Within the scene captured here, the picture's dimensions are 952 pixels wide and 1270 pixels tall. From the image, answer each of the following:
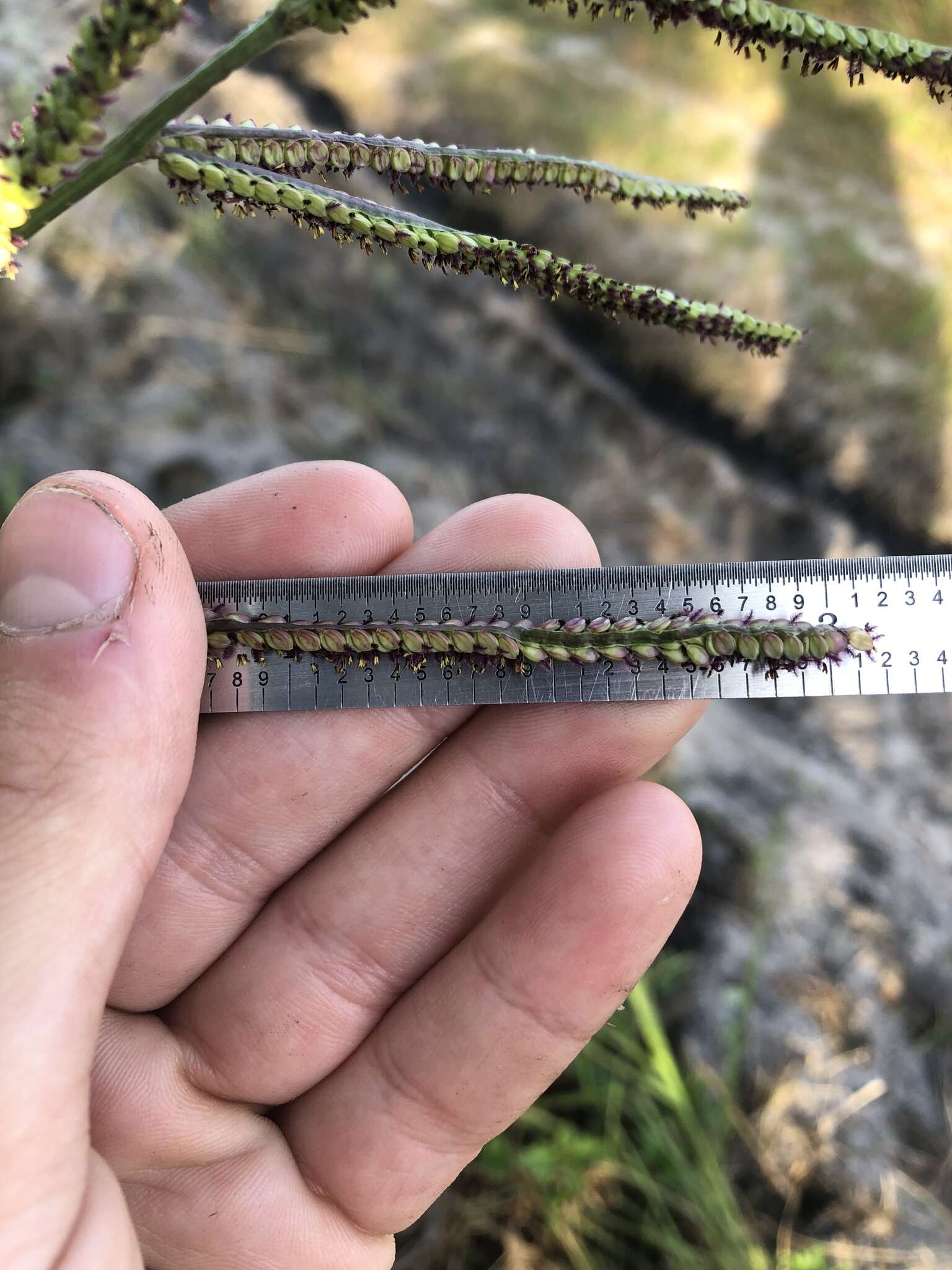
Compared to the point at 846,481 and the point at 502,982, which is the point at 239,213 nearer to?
the point at 502,982

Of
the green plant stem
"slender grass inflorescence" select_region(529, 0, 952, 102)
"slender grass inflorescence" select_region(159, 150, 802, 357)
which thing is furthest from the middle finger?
"slender grass inflorescence" select_region(529, 0, 952, 102)

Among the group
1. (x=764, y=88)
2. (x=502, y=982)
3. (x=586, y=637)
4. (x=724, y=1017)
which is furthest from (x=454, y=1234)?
(x=764, y=88)

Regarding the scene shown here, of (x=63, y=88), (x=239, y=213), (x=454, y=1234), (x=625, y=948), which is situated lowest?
(x=454, y=1234)

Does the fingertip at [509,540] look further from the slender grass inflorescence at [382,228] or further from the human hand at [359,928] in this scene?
the slender grass inflorescence at [382,228]

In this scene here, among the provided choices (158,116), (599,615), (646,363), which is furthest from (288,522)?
(646,363)

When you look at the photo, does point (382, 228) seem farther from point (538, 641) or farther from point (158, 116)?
point (538, 641)

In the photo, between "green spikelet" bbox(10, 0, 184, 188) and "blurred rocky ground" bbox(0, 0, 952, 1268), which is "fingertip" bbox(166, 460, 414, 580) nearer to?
"green spikelet" bbox(10, 0, 184, 188)
